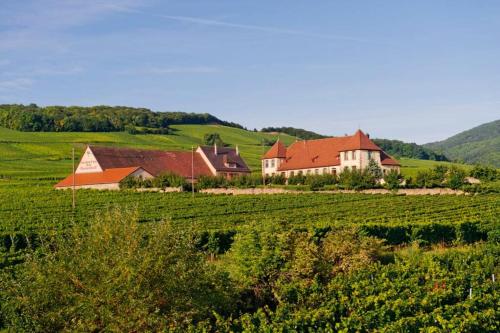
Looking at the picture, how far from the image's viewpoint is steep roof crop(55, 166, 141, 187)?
80.5 m

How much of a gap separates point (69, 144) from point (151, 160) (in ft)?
121

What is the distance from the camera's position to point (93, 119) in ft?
467

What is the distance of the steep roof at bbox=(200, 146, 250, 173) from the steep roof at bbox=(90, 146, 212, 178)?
4.55 feet

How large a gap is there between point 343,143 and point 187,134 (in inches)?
2884

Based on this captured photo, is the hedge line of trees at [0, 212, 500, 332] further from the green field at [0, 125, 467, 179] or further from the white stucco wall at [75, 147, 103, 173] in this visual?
the green field at [0, 125, 467, 179]

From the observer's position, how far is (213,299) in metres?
17.9

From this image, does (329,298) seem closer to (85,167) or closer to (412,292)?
(412,292)

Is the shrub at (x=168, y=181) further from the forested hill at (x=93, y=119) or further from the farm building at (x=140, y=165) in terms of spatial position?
the forested hill at (x=93, y=119)

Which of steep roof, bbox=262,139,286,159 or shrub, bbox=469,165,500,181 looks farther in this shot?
steep roof, bbox=262,139,286,159

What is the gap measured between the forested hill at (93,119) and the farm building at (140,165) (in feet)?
158

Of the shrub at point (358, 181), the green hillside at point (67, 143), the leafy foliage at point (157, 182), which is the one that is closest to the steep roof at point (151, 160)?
the green hillside at point (67, 143)

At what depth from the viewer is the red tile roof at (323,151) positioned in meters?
85.4

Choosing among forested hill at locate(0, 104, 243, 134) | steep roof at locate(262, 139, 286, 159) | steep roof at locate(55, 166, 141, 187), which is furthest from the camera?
forested hill at locate(0, 104, 243, 134)

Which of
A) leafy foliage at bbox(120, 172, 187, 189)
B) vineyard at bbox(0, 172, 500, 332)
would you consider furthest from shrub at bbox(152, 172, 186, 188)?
vineyard at bbox(0, 172, 500, 332)
